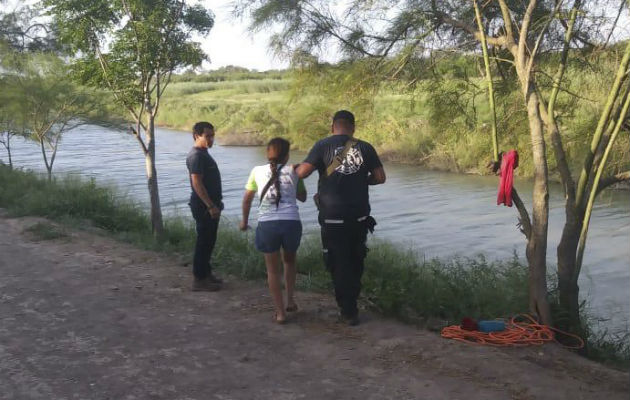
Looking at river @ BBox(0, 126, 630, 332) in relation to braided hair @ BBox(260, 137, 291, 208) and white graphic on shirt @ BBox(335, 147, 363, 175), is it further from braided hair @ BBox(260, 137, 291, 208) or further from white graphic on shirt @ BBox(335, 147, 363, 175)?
braided hair @ BBox(260, 137, 291, 208)

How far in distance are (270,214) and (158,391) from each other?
1.74 metres

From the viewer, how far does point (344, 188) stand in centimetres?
537

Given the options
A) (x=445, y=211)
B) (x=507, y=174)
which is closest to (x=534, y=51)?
(x=507, y=174)

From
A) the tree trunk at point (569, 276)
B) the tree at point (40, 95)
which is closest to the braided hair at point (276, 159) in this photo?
the tree trunk at point (569, 276)

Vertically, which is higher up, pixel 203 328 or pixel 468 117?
pixel 468 117

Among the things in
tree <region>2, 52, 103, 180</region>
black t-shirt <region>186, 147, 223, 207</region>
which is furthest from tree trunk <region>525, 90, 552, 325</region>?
tree <region>2, 52, 103, 180</region>

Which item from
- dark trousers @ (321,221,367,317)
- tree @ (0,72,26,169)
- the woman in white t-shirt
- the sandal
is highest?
tree @ (0,72,26,169)

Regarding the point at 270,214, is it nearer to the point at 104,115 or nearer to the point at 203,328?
the point at 203,328

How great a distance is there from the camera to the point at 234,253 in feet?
27.6

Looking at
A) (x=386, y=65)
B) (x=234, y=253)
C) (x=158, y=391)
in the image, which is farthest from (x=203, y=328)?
(x=386, y=65)

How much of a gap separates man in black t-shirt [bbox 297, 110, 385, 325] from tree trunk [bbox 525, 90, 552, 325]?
162 centimetres

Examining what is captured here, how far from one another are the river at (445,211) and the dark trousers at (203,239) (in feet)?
14.5

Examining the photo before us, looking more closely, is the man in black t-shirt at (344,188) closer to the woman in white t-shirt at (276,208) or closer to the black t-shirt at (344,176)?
the black t-shirt at (344,176)

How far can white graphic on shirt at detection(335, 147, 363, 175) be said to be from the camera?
5.34 metres
